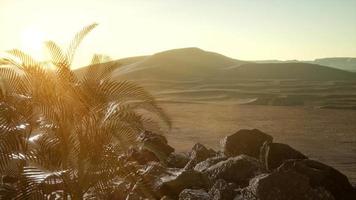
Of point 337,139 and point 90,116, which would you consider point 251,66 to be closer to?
point 337,139

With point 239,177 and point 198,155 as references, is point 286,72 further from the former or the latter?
point 239,177

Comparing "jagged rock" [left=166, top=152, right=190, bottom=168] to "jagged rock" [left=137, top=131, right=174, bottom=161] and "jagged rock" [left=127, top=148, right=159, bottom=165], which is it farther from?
"jagged rock" [left=127, top=148, right=159, bottom=165]

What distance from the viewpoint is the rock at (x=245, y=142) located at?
17.7m

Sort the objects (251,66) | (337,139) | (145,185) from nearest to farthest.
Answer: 1. (145,185)
2. (337,139)
3. (251,66)

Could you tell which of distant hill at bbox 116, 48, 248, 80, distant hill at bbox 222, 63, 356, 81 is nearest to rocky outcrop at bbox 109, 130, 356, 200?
distant hill at bbox 116, 48, 248, 80

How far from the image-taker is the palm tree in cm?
898

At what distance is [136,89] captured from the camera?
938 centimetres

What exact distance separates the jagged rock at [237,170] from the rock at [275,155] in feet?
3.42

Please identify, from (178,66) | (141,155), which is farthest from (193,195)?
(178,66)

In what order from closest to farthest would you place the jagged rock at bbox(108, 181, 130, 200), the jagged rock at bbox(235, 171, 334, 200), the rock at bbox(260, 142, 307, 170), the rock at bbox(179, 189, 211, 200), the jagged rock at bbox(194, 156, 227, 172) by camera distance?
the jagged rock at bbox(108, 181, 130, 200) → the jagged rock at bbox(235, 171, 334, 200) → the rock at bbox(179, 189, 211, 200) → the rock at bbox(260, 142, 307, 170) → the jagged rock at bbox(194, 156, 227, 172)

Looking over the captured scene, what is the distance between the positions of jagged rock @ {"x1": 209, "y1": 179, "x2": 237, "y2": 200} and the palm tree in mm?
3538

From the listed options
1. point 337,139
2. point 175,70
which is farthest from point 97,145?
point 175,70

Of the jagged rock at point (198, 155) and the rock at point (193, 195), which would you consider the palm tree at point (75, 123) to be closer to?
the rock at point (193, 195)

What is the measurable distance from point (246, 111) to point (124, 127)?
3988 cm
